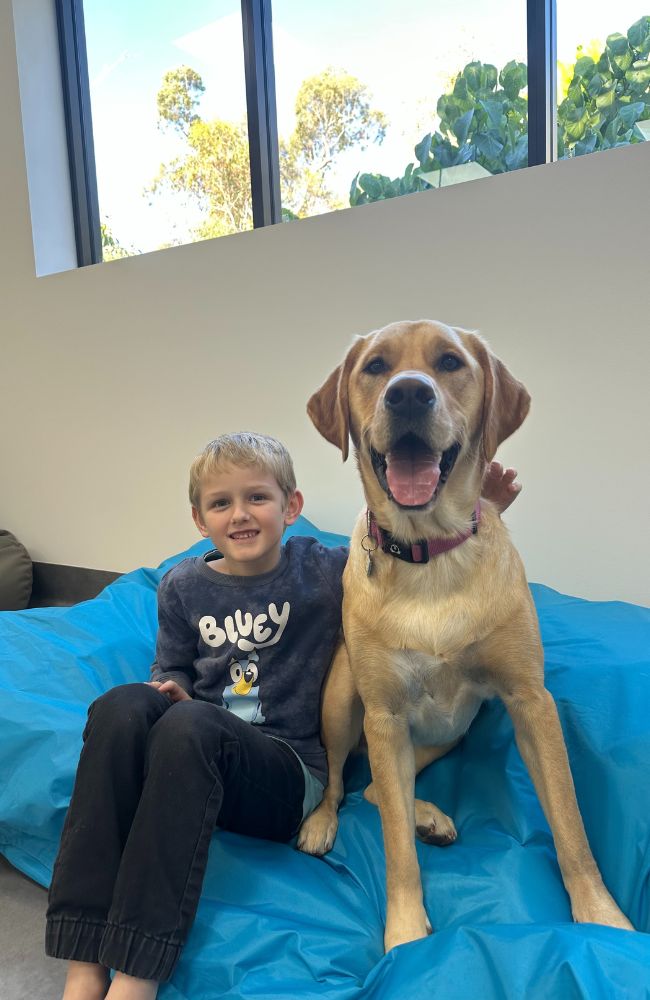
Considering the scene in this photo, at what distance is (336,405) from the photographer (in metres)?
1.39

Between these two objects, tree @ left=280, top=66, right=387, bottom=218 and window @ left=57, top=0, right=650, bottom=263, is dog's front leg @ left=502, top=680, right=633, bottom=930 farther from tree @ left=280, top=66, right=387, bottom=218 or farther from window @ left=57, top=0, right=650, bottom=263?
tree @ left=280, top=66, right=387, bottom=218

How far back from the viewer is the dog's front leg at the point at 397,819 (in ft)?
3.79

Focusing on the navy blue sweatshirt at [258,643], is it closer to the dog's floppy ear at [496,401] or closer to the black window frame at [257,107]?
the dog's floppy ear at [496,401]

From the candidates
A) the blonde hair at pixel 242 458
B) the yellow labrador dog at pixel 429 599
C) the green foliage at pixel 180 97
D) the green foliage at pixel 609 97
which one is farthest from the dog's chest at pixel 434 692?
the green foliage at pixel 180 97

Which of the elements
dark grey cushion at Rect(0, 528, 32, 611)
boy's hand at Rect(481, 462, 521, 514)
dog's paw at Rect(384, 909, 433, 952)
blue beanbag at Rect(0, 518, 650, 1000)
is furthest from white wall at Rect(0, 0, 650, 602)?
dog's paw at Rect(384, 909, 433, 952)

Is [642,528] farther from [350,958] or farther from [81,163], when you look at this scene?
[81,163]

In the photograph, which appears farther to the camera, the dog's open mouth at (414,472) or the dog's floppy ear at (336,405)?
the dog's floppy ear at (336,405)

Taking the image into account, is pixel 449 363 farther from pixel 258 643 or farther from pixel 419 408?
pixel 258 643

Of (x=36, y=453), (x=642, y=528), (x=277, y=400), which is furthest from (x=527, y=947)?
(x=36, y=453)

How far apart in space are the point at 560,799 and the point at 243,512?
78cm

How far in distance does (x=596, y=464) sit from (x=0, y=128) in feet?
10.5

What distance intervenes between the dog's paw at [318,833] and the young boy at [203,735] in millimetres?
31

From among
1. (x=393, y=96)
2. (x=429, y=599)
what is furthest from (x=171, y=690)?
(x=393, y=96)

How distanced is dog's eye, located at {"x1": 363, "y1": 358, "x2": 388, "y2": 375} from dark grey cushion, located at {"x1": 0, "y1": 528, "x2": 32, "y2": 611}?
2705mm
